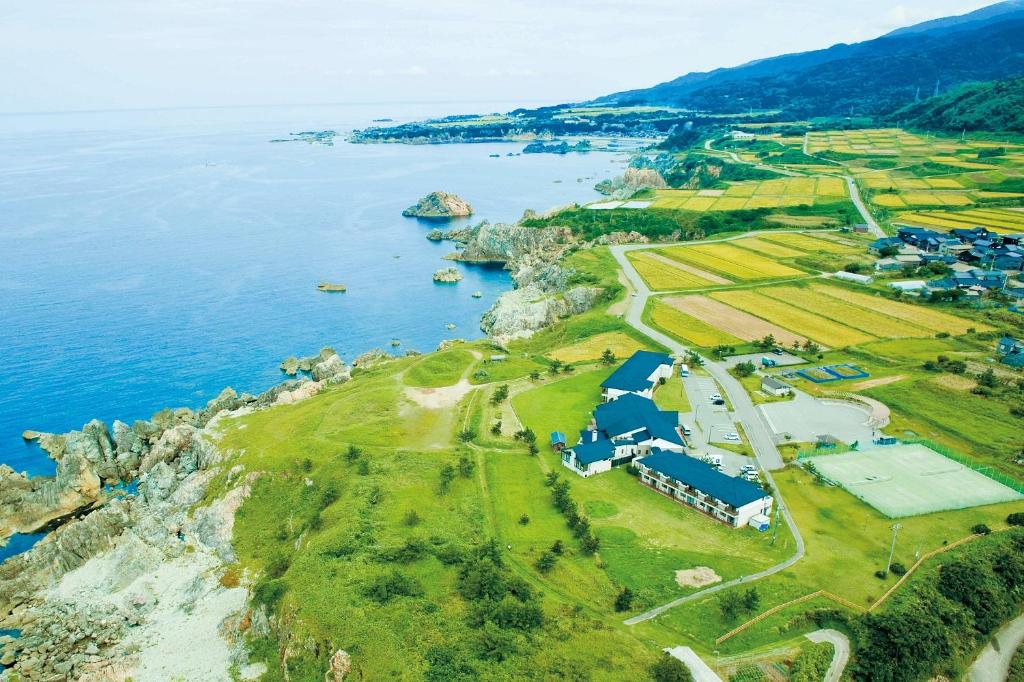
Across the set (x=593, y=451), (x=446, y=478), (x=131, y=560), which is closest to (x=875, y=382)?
(x=593, y=451)

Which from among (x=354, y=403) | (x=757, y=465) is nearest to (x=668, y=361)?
(x=757, y=465)

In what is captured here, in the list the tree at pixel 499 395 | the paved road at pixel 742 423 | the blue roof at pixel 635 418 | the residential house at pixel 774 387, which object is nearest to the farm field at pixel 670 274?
the paved road at pixel 742 423

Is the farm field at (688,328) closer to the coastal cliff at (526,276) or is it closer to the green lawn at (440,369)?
the coastal cliff at (526,276)

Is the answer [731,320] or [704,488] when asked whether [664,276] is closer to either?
[731,320]

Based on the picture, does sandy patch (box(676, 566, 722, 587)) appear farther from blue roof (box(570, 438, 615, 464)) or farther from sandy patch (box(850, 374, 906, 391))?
sandy patch (box(850, 374, 906, 391))

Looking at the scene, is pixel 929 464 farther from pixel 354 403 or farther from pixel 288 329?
pixel 288 329

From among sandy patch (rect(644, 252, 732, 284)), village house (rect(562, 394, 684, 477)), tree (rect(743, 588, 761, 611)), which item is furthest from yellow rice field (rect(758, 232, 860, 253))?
tree (rect(743, 588, 761, 611))
